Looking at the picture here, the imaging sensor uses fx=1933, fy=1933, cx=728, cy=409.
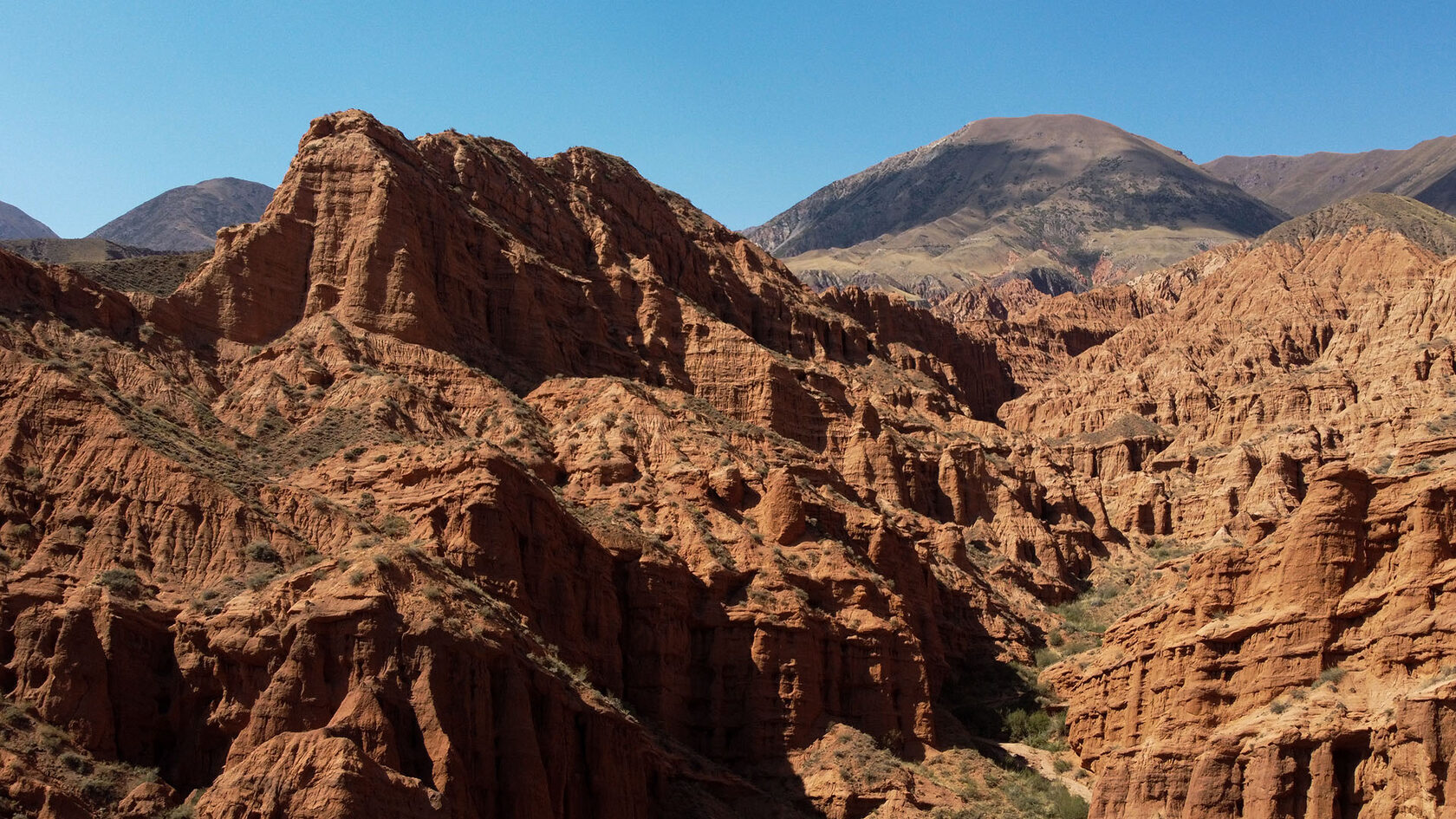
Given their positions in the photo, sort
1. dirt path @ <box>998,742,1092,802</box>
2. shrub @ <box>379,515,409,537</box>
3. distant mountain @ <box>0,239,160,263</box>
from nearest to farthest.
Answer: shrub @ <box>379,515,409,537</box>, dirt path @ <box>998,742,1092,802</box>, distant mountain @ <box>0,239,160,263</box>

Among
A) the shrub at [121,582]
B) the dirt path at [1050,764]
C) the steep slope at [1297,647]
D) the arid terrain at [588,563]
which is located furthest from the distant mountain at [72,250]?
the steep slope at [1297,647]

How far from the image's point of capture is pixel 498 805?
60125mm

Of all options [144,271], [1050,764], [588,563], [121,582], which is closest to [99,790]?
[121,582]

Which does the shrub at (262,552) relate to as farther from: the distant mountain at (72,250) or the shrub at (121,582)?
the distant mountain at (72,250)

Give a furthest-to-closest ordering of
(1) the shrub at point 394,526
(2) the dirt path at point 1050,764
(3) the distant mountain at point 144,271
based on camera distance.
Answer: (3) the distant mountain at point 144,271
(2) the dirt path at point 1050,764
(1) the shrub at point 394,526

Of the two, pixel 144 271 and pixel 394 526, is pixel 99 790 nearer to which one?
pixel 394 526

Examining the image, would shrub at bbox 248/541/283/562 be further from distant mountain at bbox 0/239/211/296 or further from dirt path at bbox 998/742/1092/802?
dirt path at bbox 998/742/1092/802

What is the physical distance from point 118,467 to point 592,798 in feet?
64.3

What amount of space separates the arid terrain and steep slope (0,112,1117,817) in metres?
0.20

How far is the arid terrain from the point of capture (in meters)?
56.9

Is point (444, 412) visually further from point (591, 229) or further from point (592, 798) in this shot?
point (591, 229)

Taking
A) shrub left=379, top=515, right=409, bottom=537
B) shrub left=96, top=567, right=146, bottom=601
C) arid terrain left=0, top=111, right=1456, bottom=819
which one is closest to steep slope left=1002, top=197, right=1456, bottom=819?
arid terrain left=0, top=111, right=1456, bottom=819

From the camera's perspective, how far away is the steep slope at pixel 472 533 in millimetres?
57125

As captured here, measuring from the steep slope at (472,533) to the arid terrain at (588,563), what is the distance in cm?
20
